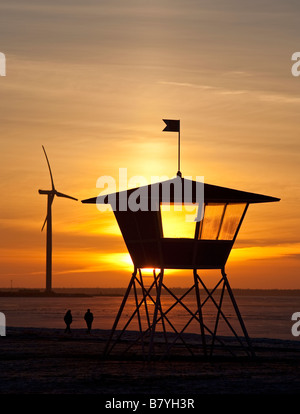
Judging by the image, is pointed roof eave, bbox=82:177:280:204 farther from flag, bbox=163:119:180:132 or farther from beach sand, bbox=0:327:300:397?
beach sand, bbox=0:327:300:397

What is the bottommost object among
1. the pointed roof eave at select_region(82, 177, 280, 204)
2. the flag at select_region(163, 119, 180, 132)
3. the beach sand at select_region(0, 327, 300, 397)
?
the beach sand at select_region(0, 327, 300, 397)

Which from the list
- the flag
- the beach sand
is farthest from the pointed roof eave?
the beach sand

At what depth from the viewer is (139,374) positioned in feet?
94.3

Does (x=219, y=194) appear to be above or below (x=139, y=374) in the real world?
above

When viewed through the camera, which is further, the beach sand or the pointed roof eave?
the pointed roof eave

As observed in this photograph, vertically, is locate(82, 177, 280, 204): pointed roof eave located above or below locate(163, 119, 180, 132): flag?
below

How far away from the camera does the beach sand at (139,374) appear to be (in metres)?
24.3

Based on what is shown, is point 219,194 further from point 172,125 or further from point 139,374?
point 139,374

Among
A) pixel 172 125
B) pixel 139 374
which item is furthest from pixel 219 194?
pixel 139 374

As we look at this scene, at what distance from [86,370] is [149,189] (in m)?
8.06

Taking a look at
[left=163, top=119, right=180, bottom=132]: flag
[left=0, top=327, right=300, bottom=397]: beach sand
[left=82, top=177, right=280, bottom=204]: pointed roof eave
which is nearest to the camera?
[left=0, top=327, right=300, bottom=397]: beach sand

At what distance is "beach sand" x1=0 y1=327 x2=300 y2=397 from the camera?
24.3 m
